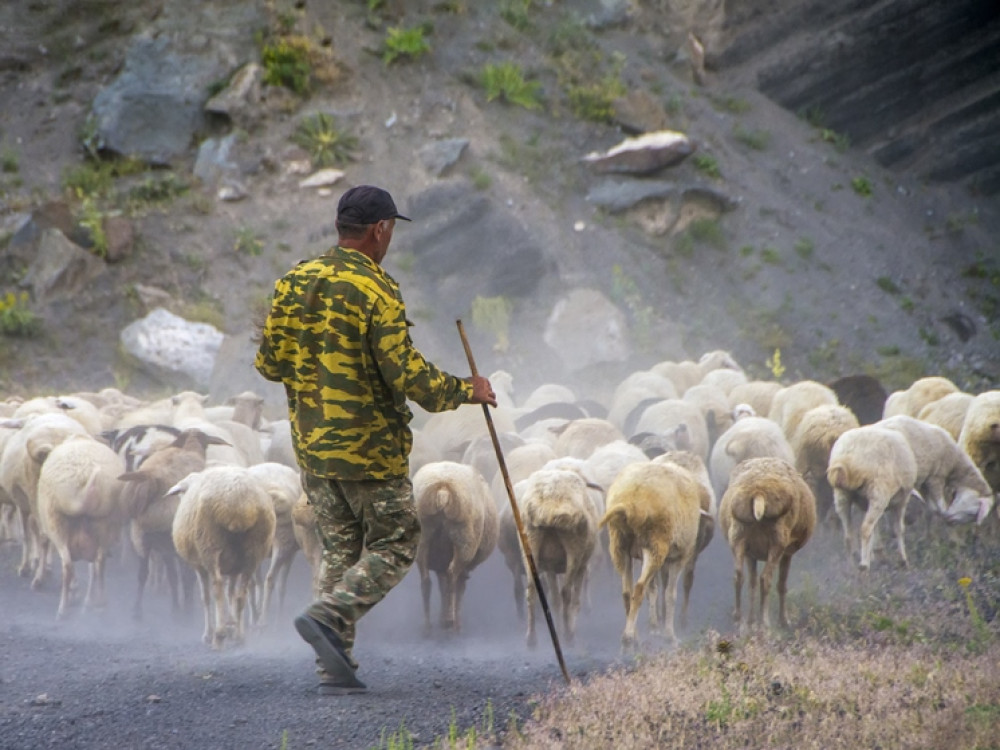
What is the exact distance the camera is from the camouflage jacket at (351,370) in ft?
15.4

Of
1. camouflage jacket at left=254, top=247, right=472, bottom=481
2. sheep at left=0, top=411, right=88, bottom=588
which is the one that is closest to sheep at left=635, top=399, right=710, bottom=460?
sheep at left=0, top=411, right=88, bottom=588

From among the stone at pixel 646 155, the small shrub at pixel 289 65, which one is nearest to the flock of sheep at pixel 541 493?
the stone at pixel 646 155

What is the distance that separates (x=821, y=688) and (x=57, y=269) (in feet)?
52.3

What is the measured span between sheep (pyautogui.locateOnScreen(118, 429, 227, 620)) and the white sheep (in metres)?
5.84

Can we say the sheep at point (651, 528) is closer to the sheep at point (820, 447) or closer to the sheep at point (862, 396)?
the sheep at point (820, 447)

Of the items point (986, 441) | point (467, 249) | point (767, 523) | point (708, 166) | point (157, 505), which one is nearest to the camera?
point (767, 523)

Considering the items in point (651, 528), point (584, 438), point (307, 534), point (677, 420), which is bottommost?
point (651, 528)

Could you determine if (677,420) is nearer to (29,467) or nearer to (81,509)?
(81,509)

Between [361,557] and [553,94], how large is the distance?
17.5 m

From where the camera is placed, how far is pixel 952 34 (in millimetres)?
21688

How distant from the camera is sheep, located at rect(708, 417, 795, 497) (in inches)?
364

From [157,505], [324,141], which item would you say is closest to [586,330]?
[324,141]

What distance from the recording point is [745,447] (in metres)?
9.27

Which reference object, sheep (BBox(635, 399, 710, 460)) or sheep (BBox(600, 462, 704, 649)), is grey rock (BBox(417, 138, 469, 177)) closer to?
sheep (BBox(635, 399, 710, 460))
